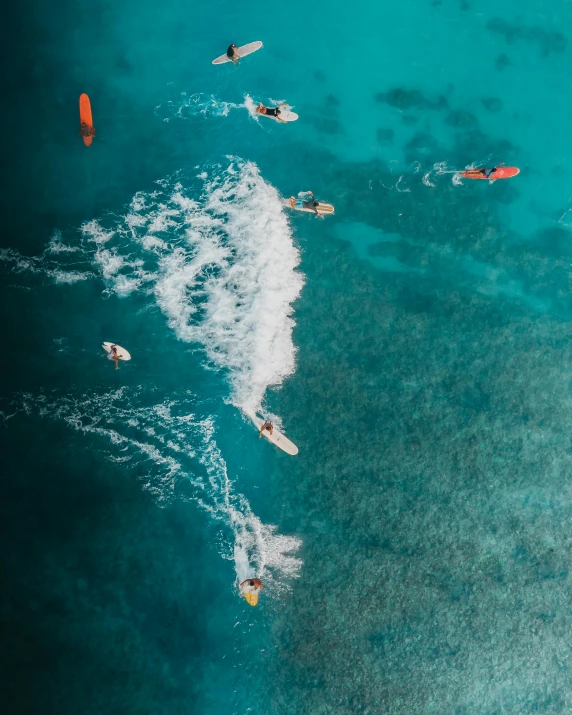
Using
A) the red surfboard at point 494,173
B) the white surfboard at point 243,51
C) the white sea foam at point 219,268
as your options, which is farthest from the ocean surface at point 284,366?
the red surfboard at point 494,173

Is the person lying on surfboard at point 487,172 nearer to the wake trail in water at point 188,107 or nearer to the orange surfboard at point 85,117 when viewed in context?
the wake trail in water at point 188,107

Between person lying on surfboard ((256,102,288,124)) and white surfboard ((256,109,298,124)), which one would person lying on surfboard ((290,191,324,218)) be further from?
person lying on surfboard ((256,102,288,124))

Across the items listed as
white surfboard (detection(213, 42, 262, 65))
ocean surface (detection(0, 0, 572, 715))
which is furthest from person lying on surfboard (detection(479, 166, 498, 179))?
white surfboard (detection(213, 42, 262, 65))

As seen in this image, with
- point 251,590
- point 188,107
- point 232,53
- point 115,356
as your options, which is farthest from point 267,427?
point 232,53

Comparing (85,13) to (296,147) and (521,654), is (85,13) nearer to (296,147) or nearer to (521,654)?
(296,147)

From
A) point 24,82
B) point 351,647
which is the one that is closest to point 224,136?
point 24,82

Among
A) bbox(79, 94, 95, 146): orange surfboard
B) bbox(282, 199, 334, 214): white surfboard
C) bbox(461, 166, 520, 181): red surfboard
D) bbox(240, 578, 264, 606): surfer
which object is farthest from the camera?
bbox(461, 166, 520, 181): red surfboard
